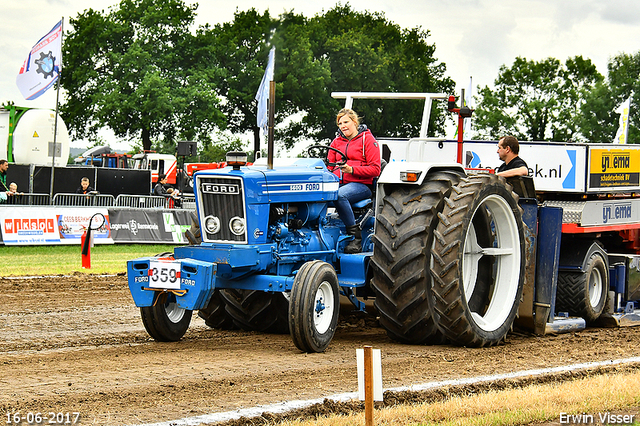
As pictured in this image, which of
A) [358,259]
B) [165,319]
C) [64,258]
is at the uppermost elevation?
[358,259]

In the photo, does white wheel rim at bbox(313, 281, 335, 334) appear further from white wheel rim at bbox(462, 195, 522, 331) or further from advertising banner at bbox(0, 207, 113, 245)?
advertising banner at bbox(0, 207, 113, 245)

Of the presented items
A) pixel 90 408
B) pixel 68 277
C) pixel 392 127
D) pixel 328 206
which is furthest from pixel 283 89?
pixel 90 408

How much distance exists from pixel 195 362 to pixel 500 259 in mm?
3448

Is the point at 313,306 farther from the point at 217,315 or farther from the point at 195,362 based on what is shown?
the point at 217,315

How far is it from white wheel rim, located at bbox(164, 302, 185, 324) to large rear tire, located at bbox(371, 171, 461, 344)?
1833 mm

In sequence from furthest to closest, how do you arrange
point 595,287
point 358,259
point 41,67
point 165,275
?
1. point 41,67
2. point 595,287
3. point 358,259
4. point 165,275

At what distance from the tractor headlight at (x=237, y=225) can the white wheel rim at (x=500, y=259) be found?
2402 millimetres

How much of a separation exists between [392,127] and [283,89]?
285 inches

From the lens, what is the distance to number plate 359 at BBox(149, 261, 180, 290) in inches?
270

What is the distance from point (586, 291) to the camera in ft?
31.9

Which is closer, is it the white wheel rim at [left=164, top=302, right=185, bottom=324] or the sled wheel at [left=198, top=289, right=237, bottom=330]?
the white wheel rim at [left=164, top=302, right=185, bottom=324]

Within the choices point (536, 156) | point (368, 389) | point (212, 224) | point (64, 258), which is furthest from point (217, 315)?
point (64, 258)

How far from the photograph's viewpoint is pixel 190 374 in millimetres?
6094

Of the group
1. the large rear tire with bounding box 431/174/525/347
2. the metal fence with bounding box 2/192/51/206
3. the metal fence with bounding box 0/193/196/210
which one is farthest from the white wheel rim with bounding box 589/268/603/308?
the metal fence with bounding box 2/192/51/206
